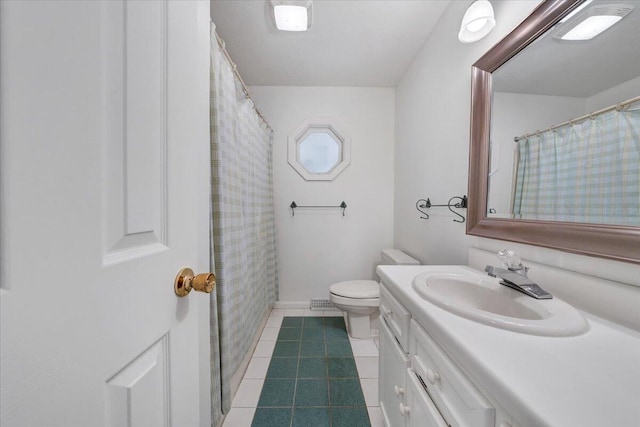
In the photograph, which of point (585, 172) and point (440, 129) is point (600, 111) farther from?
point (440, 129)

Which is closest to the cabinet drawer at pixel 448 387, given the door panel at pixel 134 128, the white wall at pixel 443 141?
the white wall at pixel 443 141

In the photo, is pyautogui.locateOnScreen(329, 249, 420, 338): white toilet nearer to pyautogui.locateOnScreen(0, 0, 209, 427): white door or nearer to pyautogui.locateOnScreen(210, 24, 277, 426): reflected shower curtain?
pyautogui.locateOnScreen(210, 24, 277, 426): reflected shower curtain

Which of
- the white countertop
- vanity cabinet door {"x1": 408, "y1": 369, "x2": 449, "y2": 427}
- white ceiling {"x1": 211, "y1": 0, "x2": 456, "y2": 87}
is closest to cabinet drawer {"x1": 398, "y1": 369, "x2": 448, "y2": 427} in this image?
vanity cabinet door {"x1": 408, "y1": 369, "x2": 449, "y2": 427}

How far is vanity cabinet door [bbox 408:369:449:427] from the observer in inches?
23.7

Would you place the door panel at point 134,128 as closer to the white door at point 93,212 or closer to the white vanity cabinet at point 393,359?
→ the white door at point 93,212

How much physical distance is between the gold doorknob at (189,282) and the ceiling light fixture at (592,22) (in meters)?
1.31

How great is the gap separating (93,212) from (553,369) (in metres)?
0.80

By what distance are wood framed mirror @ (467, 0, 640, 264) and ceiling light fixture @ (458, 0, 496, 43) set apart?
92mm

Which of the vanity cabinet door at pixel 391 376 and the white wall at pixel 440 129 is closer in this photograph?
the vanity cabinet door at pixel 391 376

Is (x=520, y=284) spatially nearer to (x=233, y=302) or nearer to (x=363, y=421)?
(x=363, y=421)

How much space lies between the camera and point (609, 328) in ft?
1.90

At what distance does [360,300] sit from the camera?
5.63 feet

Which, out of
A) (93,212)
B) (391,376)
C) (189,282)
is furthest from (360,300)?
(93,212)

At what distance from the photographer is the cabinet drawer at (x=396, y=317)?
807 mm
